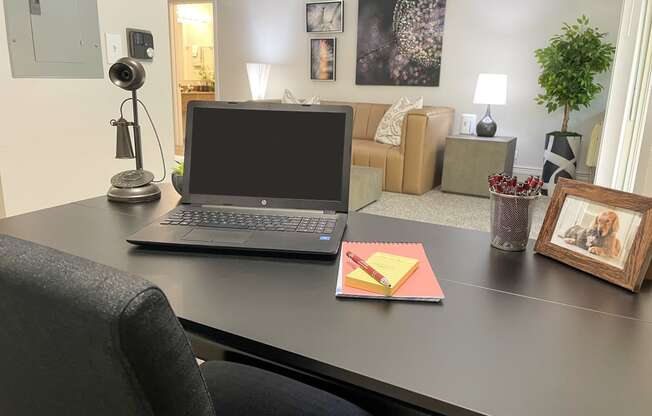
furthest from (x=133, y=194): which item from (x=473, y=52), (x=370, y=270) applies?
(x=473, y=52)

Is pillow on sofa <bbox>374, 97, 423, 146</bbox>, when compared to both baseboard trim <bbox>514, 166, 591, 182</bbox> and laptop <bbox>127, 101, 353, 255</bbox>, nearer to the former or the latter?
baseboard trim <bbox>514, 166, 591, 182</bbox>

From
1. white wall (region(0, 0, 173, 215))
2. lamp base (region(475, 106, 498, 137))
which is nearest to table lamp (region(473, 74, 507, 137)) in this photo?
lamp base (region(475, 106, 498, 137))

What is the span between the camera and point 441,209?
12.7ft

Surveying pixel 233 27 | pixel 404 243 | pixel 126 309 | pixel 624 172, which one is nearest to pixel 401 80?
pixel 233 27

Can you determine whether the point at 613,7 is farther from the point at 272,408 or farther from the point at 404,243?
the point at 272,408

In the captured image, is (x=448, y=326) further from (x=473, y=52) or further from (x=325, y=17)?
(x=325, y=17)

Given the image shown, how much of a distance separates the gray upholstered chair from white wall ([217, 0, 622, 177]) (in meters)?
4.64

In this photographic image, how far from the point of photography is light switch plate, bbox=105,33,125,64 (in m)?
2.07

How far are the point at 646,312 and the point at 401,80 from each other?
449cm

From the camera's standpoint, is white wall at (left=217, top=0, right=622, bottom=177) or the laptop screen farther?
white wall at (left=217, top=0, right=622, bottom=177)

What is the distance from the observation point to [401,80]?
498 cm

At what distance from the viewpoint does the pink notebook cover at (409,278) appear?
0.79 m

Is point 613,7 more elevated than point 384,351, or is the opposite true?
point 613,7

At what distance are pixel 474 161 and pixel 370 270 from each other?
143 inches
